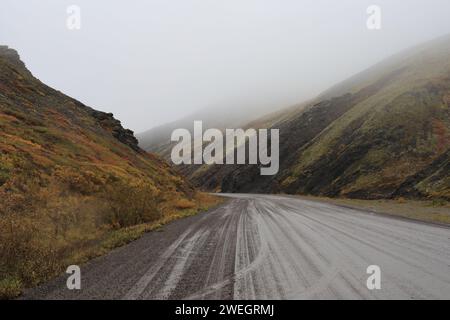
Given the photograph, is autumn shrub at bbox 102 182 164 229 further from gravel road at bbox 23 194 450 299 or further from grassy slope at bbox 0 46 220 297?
gravel road at bbox 23 194 450 299

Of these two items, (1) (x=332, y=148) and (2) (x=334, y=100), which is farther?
(2) (x=334, y=100)

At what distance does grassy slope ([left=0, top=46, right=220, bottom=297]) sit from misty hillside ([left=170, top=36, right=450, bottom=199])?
2074 cm

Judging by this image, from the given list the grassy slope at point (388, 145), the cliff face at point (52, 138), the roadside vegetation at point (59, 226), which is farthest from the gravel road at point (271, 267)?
the grassy slope at point (388, 145)

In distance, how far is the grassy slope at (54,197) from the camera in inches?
318

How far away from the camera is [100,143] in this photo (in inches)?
1446

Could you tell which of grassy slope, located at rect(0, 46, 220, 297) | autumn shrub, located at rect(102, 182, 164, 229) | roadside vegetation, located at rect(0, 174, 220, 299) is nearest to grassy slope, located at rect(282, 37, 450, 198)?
grassy slope, located at rect(0, 46, 220, 297)

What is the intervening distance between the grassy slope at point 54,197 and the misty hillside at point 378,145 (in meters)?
20.7

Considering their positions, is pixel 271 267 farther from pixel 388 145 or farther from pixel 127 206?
pixel 388 145

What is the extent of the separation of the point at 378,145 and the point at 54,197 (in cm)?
3935

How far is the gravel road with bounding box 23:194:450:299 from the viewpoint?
5.82 m

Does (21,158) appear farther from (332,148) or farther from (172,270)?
(332,148)

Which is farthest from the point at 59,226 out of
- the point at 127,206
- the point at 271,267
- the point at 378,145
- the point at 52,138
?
the point at 378,145
